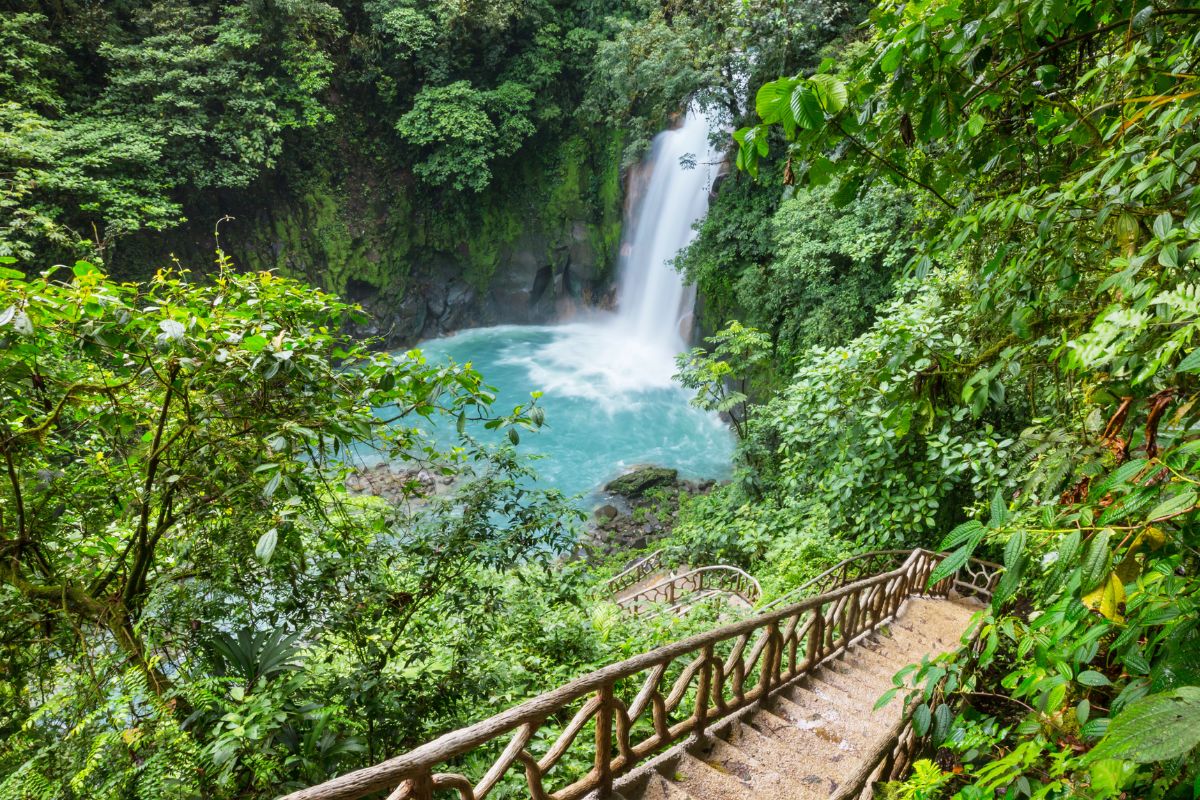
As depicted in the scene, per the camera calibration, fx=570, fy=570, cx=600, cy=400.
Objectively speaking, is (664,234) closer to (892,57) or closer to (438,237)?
(438,237)

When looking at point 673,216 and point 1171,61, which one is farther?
point 673,216

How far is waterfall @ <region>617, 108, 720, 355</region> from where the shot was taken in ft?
57.8

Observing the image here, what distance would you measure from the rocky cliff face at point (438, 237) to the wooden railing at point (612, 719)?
16.4 m

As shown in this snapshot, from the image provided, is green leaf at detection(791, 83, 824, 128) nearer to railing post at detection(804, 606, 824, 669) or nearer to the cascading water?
railing post at detection(804, 606, 824, 669)

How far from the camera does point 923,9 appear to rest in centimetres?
189

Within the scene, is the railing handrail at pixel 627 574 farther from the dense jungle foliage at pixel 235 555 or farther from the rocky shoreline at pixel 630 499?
the dense jungle foliage at pixel 235 555

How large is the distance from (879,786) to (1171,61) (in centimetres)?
A: 321

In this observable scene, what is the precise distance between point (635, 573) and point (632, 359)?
34.8 feet

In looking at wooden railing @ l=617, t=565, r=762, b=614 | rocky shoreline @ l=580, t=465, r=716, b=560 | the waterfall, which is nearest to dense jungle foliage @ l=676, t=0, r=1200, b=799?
wooden railing @ l=617, t=565, r=762, b=614

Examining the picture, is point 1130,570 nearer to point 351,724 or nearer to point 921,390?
point 921,390

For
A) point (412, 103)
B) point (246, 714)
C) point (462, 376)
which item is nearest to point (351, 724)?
point (246, 714)

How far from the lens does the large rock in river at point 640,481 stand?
13133mm

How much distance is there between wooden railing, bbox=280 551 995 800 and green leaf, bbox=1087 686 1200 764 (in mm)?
1863

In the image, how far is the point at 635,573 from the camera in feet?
31.9
